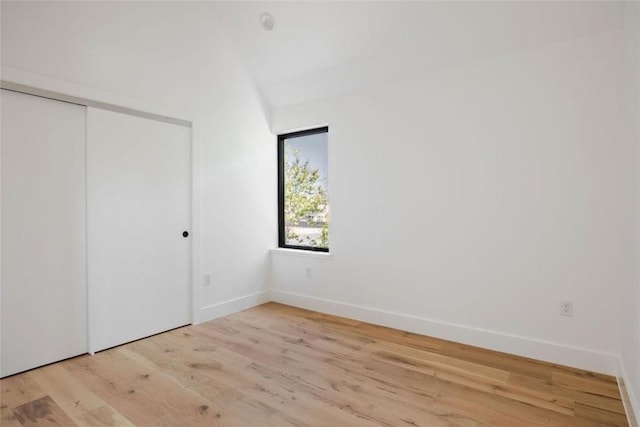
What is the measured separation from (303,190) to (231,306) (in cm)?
158

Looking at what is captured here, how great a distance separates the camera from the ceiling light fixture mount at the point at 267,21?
3.37 metres

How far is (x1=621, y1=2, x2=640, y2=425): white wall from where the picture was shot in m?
1.83

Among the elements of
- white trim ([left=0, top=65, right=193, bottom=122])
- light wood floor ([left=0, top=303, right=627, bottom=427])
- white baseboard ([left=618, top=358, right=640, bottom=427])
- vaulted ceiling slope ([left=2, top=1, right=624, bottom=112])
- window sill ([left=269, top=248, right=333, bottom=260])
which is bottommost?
light wood floor ([left=0, top=303, right=627, bottom=427])

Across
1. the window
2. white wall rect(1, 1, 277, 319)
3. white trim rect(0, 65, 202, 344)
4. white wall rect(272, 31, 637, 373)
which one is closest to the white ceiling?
white wall rect(272, 31, 637, 373)

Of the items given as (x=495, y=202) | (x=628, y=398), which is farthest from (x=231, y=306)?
(x=628, y=398)

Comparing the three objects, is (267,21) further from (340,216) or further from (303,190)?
(340,216)

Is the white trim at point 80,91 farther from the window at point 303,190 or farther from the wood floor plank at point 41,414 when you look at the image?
the wood floor plank at point 41,414

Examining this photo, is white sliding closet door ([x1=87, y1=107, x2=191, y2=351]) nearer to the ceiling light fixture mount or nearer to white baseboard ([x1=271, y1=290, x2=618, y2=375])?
the ceiling light fixture mount

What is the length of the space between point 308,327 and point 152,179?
6.58 ft

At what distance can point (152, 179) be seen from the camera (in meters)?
3.16

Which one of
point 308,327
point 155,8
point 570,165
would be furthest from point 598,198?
point 155,8

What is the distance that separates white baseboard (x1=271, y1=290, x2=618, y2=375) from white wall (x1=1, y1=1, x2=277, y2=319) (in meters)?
1.05

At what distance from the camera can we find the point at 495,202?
2832mm

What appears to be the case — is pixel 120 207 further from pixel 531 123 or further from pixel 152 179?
pixel 531 123
